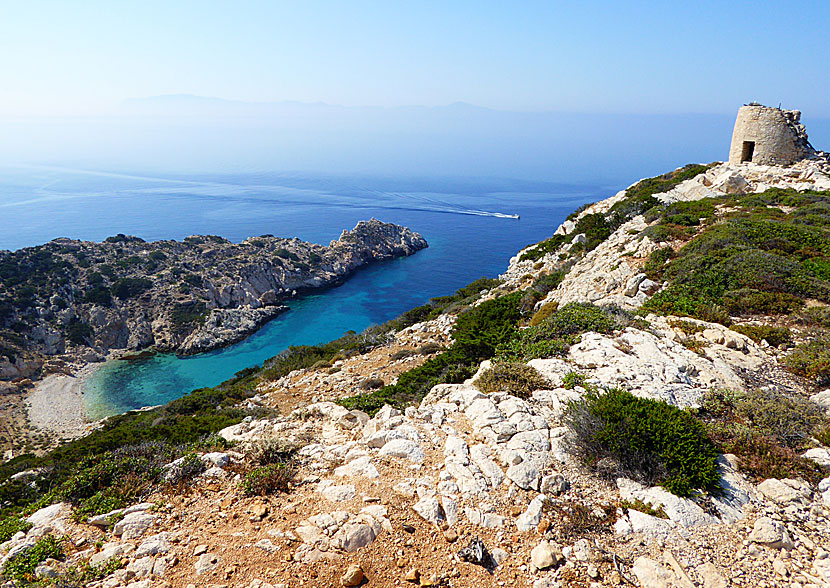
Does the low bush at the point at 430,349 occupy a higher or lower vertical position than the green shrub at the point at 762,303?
lower

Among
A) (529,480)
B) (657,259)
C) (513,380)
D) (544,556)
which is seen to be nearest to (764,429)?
(529,480)

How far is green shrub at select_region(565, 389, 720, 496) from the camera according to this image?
466cm

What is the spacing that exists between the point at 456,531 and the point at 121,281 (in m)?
54.1

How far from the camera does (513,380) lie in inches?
284

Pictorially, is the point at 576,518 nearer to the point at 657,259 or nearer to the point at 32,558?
the point at 32,558

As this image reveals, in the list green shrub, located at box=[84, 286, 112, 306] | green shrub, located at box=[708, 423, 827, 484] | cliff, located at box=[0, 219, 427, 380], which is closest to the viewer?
green shrub, located at box=[708, 423, 827, 484]

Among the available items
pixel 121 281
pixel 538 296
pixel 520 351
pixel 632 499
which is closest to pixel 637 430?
pixel 632 499

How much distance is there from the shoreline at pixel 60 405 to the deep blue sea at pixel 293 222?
1.02 meters

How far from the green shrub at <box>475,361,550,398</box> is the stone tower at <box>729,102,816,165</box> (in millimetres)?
24218

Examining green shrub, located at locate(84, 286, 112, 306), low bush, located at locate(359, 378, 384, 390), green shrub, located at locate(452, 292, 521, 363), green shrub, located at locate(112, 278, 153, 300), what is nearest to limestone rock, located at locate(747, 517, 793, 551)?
green shrub, located at locate(452, 292, 521, 363)

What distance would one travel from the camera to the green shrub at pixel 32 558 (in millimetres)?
3926

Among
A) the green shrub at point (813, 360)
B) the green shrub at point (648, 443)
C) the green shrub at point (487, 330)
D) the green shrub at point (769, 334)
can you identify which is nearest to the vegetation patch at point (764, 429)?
the green shrub at point (648, 443)

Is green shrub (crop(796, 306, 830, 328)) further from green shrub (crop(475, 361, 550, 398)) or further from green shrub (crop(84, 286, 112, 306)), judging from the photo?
green shrub (crop(84, 286, 112, 306))

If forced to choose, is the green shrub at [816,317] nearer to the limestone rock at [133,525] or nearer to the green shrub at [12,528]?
the limestone rock at [133,525]
